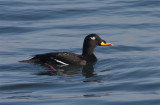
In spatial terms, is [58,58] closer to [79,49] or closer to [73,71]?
[73,71]

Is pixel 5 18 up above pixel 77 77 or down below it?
above

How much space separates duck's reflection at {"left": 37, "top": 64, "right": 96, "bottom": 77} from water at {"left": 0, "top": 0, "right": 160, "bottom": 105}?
0.07 feet

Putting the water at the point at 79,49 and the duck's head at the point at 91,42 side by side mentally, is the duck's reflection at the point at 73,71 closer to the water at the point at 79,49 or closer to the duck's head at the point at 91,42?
the water at the point at 79,49

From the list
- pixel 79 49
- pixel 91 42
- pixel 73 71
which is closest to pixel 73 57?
pixel 73 71

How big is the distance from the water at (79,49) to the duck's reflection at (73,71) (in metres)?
0.02

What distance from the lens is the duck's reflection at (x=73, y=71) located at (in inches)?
442

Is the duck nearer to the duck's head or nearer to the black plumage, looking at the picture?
the black plumage

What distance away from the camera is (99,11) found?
18219 millimetres

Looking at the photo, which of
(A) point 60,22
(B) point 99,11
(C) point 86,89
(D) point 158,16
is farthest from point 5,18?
(C) point 86,89

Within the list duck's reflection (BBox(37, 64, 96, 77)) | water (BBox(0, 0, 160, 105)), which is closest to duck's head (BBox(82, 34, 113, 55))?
water (BBox(0, 0, 160, 105))

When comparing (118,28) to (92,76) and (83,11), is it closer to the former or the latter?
(83,11)

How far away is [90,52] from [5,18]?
5.53 metres

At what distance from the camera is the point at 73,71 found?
11.5 m

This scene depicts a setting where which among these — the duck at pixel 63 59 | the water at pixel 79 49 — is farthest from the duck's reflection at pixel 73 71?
the duck at pixel 63 59
